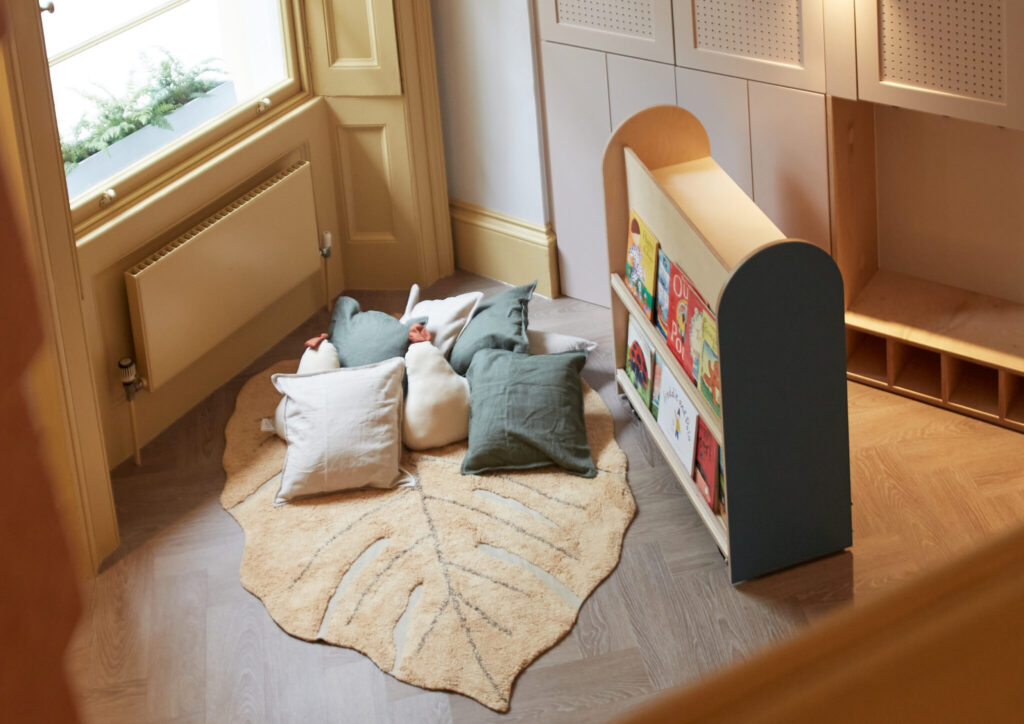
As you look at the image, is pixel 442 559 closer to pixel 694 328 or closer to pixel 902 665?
pixel 694 328

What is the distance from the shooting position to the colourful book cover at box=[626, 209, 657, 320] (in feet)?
11.0

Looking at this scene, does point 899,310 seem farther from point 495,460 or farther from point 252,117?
point 252,117

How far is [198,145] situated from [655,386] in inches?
72.1

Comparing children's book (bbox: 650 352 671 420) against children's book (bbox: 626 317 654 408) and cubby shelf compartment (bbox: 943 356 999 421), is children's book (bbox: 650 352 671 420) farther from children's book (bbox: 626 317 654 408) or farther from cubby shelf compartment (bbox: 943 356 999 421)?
cubby shelf compartment (bbox: 943 356 999 421)

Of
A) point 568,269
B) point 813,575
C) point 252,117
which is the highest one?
point 252,117

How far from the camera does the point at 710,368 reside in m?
2.85

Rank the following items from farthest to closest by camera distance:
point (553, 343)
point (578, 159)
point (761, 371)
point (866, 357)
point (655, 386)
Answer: point (578, 159) → point (553, 343) → point (866, 357) → point (655, 386) → point (761, 371)

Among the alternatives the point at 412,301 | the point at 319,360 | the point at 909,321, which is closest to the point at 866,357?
the point at 909,321

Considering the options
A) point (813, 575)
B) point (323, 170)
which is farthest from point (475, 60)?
point (813, 575)

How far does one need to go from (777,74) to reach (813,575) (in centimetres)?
153

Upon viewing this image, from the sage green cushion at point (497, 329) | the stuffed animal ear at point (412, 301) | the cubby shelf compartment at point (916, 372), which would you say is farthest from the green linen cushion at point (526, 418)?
the cubby shelf compartment at point (916, 372)

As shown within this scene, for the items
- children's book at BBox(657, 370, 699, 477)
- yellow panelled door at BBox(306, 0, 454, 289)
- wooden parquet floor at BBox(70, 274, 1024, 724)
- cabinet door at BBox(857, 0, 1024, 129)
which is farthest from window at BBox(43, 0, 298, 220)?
cabinet door at BBox(857, 0, 1024, 129)

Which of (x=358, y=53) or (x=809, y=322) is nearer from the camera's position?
(x=809, y=322)

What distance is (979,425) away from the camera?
3533 millimetres
